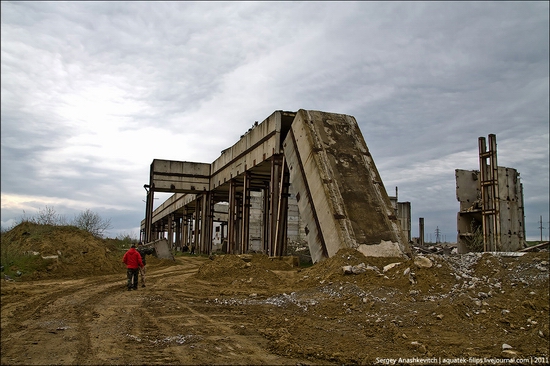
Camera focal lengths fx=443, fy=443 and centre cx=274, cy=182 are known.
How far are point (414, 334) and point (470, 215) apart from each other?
44.1 feet

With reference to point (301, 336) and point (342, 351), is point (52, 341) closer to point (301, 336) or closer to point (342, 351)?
point (301, 336)

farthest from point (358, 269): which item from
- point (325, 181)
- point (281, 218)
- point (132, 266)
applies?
point (281, 218)

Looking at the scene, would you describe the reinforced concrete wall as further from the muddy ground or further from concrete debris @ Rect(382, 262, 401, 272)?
concrete debris @ Rect(382, 262, 401, 272)

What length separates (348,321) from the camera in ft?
24.5

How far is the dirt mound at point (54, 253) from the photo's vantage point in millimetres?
13719

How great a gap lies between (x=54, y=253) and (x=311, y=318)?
11.1 metres

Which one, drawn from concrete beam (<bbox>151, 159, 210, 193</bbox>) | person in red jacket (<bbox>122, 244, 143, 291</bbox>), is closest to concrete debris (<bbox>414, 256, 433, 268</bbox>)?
person in red jacket (<bbox>122, 244, 143, 291</bbox>)

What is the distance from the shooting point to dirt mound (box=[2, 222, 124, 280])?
45.0 feet

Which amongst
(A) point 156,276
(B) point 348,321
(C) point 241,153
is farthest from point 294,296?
(C) point 241,153

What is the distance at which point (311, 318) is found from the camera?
7738 mm

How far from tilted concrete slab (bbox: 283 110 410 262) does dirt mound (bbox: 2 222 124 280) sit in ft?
25.9

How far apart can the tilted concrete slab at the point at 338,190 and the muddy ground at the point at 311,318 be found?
105 centimetres

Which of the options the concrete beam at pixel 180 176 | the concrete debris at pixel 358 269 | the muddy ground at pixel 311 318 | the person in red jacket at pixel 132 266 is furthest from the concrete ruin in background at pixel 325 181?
the concrete beam at pixel 180 176

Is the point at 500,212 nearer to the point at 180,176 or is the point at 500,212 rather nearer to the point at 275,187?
the point at 275,187
